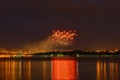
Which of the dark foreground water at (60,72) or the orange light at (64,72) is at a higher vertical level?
the orange light at (64,72)

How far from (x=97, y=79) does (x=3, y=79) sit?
11856 millimetres

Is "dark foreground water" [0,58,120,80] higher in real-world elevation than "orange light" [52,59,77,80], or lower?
lower

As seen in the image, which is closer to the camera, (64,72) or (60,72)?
(64,72)

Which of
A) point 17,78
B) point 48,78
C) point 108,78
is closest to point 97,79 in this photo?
point 108,78

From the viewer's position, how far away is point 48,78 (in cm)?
6581

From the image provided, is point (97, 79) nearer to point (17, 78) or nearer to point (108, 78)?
point (108, 78)

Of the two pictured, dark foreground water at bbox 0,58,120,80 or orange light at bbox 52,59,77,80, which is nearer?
orange light at bbox 52,59,77,80

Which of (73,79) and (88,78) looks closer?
(73,79)

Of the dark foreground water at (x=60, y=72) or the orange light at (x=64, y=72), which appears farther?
the dark foreground water at (x=60, y=72)

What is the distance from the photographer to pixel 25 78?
66.3m

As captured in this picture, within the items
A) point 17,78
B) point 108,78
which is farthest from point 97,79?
point 17,78

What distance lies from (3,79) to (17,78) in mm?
2863

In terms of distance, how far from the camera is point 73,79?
63.0 meters

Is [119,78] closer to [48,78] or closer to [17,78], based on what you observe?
[48,78]
